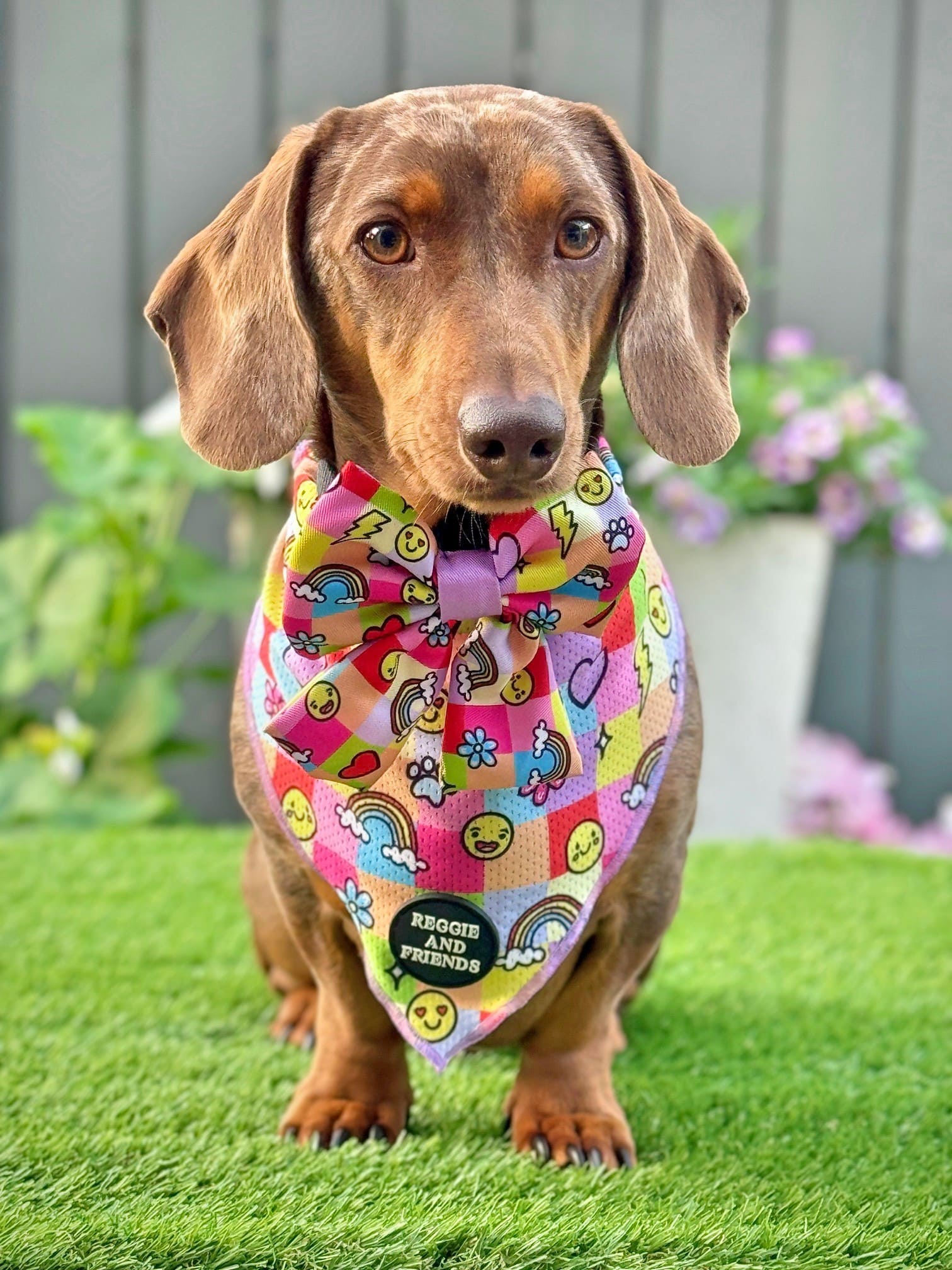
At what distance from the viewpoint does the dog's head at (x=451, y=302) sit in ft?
4.51

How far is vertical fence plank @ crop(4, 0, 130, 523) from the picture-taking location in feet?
12.5

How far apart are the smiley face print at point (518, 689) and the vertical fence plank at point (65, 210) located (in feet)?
9.03

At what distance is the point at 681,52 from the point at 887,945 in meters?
2.54

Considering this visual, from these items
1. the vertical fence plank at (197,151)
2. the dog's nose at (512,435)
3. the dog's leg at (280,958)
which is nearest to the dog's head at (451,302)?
the dog's nose at (512,435)

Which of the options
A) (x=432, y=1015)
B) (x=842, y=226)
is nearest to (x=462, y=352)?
(x=432, y=1015)

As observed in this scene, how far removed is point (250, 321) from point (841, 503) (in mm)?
2198

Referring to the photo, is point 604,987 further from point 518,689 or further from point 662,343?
point 662,343

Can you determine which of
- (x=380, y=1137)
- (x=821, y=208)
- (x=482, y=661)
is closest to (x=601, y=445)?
(x=482, y=661)

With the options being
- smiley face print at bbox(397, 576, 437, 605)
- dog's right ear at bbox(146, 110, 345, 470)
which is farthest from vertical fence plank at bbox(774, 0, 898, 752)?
smiley face print at bbox(397, 576, 437, 605)

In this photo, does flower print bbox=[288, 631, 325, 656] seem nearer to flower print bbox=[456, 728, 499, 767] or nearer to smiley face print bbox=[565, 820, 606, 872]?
flower print bbox=[456, 728, 499, 767]

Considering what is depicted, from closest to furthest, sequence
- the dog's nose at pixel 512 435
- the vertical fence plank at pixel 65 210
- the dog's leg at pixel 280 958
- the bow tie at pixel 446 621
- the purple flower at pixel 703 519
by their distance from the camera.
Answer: the dog's nose at pixel 512 435 → the bow tie at pixel 446 621 → the dog's leg at pixel 280 958 → the purple flower at pixel 703 519 → the vertical fence plank at pixel 65 210

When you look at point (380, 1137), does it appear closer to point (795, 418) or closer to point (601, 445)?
point (601, 445)

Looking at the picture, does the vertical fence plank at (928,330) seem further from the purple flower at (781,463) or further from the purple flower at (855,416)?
the purple flower at (781,463)

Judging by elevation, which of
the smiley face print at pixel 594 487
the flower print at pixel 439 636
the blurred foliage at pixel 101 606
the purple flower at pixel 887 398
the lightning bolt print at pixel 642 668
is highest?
the smiley face print at pixel 594 487
